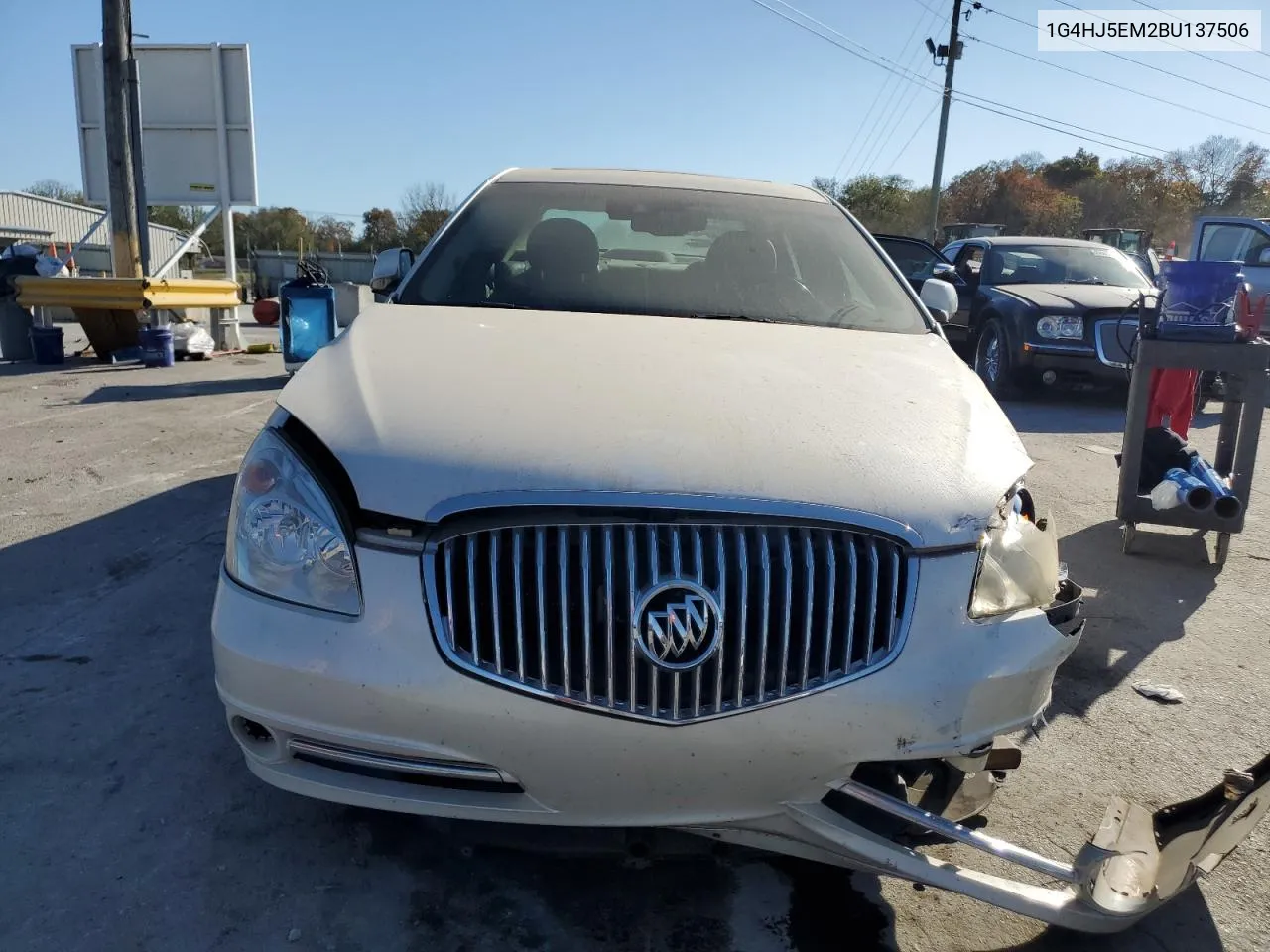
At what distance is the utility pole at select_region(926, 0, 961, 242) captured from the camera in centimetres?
3031

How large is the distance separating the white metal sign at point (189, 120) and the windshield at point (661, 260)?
1140 centimetres

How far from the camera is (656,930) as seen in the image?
201cm

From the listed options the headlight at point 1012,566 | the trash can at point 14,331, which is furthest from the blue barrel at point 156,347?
the headlight at point 1012,566

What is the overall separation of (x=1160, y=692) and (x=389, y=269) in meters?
3.34

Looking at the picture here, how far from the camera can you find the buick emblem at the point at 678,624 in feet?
5.69

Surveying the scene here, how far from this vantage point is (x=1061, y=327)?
29.2ft

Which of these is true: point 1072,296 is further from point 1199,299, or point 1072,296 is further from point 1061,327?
point 1199,299

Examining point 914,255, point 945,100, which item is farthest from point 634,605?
point 945,100

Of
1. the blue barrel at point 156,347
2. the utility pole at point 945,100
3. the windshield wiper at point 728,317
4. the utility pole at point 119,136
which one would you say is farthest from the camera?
the utility pole at point 945,100

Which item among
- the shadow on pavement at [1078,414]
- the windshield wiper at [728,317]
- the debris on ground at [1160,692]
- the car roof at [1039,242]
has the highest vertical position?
the car roof at [1039,242]

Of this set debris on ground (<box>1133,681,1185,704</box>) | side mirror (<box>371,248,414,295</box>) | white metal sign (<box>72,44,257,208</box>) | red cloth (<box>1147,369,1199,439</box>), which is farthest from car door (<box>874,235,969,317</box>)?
white metal sign (<box>72,44,257,208</box>)

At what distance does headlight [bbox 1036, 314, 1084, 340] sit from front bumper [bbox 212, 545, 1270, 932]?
772 cm

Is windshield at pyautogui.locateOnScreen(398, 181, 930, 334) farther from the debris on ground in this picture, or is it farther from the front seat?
the debris on ground

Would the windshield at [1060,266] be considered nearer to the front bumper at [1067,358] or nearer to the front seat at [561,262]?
the front bumper at [1067,358]
